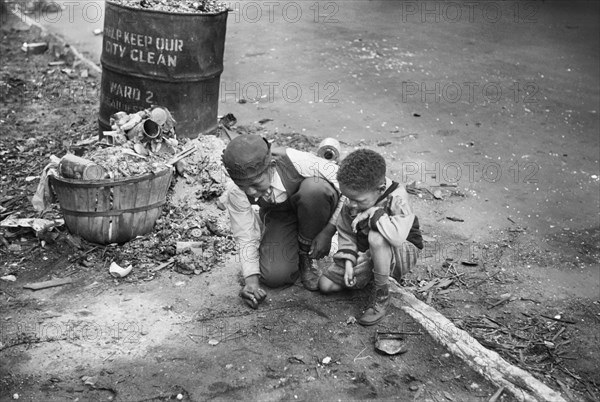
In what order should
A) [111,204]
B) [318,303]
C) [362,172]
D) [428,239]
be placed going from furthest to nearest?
[428,239] < [111,204] < [318,303] < [362,172]

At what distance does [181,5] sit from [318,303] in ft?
11.1

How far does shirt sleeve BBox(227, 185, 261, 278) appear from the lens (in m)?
4.19

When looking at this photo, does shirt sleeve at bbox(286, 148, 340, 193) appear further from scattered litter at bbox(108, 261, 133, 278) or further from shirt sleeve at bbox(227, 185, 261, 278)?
scattered litter at bbox(108, 261, 133, 278)

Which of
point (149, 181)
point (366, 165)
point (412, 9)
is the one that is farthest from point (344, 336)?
point (412, 9)

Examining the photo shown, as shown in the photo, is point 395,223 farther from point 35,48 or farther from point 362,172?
point 35,48

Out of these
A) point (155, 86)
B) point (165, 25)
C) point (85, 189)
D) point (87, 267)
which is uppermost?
point (165, 25)

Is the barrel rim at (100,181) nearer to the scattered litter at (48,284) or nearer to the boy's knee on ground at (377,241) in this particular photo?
the scattered litter at (48,284)

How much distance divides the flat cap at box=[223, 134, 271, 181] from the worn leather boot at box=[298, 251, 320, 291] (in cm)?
75

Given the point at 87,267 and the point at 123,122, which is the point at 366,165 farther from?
the point at 123,122

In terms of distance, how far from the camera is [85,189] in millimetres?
4668

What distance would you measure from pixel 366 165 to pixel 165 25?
10.1 ft

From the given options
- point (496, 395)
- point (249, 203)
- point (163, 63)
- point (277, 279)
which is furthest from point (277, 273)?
point (163, 63)

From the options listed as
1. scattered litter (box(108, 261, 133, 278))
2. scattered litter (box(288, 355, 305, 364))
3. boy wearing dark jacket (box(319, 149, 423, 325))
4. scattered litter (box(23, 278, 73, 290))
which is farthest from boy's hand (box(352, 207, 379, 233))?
scattered litter (box(23, 278, 73, 290))

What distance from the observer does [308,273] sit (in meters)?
4.40
